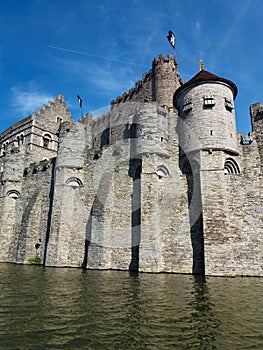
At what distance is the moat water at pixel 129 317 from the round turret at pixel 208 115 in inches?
318

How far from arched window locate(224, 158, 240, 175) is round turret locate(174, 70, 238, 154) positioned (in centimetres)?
56

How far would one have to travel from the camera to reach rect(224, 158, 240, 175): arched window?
14.8 m

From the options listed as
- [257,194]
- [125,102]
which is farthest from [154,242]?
A: [125,102]

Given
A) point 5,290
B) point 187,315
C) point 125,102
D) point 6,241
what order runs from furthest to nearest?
point 125,102, point 6,241, point 5,290, point 187,315

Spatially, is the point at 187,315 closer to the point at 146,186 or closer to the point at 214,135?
the point at 146,186

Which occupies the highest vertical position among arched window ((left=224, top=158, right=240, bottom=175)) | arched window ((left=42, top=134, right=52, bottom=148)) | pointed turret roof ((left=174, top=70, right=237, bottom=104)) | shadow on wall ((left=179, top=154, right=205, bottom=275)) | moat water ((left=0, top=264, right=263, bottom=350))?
arched window ((left=42, top=134, right=52, bottom=148))

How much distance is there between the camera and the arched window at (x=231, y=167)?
14.8 meters

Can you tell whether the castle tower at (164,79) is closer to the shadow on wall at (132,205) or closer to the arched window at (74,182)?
the shadow on wall at (132,205)

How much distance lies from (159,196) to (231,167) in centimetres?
441

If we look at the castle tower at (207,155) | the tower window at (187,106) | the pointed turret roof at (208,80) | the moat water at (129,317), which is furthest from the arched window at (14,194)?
the pointed turret roof at (208,80)

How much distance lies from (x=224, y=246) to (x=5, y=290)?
902 cm


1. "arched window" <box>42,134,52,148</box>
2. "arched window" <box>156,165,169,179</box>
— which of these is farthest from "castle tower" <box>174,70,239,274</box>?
"arched window" <box>42,134,52,148</box>

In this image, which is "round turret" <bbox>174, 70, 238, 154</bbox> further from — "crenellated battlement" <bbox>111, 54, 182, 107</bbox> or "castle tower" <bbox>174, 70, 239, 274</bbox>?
"crenellated battlement" <bbox>111, 54, 182, 107</bbox>

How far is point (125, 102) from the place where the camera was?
2433cm
